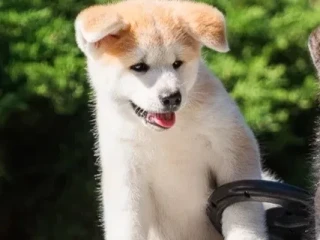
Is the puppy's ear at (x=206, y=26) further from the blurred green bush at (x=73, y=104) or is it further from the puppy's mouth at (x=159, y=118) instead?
the blurred green bush at (x=73, y=104)

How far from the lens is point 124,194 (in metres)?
1.82

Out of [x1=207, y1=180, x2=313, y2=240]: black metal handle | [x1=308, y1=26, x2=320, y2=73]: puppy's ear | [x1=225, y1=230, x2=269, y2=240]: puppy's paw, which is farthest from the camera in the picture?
[x1=225, y1=230, x2=269, y2=240]: puppy's paw

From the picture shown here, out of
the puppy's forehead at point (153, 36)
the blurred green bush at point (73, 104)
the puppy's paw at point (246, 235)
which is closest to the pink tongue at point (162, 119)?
the puppy's forehead at point (153, 36)

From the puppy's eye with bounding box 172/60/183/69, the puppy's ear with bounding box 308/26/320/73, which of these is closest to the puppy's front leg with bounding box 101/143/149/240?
the puppy's eye with bounding box 172/60/183/69

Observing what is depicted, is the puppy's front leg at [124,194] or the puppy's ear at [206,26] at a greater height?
the puppy's ear at [206,26]

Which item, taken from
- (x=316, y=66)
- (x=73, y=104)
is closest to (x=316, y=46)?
(x=316, y=66)

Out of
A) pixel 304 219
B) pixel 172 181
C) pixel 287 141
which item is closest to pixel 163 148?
pixel 172 181

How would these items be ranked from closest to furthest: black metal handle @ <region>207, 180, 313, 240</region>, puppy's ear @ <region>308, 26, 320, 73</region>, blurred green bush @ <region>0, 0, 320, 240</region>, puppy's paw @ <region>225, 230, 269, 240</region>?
puppy's ear @ <region>308, 26, 320, 73</region>
black metal handle @ <region>207, 180, 313, 240</region>
puppy's paw @ <region>225, 230, 269, 240</region>
blurred green bush @ <region>0, 0, 320, 240</region>

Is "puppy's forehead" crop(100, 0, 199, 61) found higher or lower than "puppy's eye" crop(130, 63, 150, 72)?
higher

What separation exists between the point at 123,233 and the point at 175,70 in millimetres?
390

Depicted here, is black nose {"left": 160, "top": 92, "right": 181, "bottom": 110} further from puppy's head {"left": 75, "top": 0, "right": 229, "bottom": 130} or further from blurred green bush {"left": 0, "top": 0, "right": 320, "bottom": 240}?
blurred green bush {"left": 0, "top": 0, "right": 320, "bottom": 240}

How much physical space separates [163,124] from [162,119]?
10 millimetres

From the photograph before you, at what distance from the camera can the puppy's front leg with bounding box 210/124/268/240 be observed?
5.81 ft

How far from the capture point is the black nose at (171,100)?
1.63 metres
